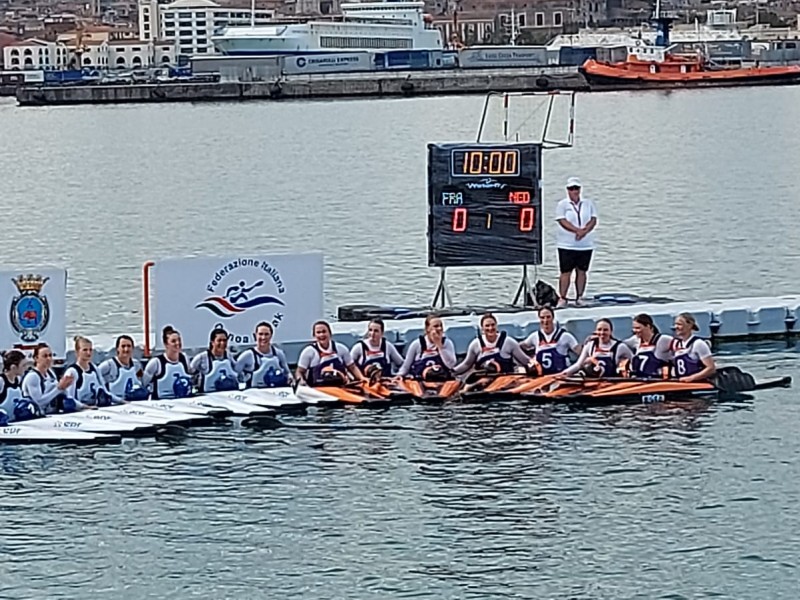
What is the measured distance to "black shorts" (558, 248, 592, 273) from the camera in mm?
30953

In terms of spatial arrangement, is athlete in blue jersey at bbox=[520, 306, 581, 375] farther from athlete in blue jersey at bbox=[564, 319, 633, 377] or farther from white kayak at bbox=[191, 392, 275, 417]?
white kayak at bbox=[191, 392, 275, 417]

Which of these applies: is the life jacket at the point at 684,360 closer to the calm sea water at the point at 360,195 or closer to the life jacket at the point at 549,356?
the life jacket at the point at 549,356

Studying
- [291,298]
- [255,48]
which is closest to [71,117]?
[255,48]

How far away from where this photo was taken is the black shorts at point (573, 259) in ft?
102

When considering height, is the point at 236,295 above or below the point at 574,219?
below

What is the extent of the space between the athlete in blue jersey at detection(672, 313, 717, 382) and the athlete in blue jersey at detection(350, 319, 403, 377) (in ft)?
13.3

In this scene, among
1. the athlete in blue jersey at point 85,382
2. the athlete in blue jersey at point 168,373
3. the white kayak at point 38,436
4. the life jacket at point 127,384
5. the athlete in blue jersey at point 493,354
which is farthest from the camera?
the athlete in blue jersey at point 493,354

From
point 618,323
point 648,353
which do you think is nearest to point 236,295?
point 648,353

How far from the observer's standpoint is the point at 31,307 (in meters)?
25.3

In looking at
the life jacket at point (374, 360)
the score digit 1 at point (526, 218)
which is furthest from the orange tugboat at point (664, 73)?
the life jacket at point (374, 360)

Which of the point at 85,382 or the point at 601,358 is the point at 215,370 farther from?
the point at 601,358

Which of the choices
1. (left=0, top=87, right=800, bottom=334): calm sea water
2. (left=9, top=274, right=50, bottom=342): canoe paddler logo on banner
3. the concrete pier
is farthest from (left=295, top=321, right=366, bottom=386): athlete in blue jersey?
the concrete pier

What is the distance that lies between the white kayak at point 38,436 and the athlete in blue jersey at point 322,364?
3.45 meters

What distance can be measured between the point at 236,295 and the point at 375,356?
8.06 feet
